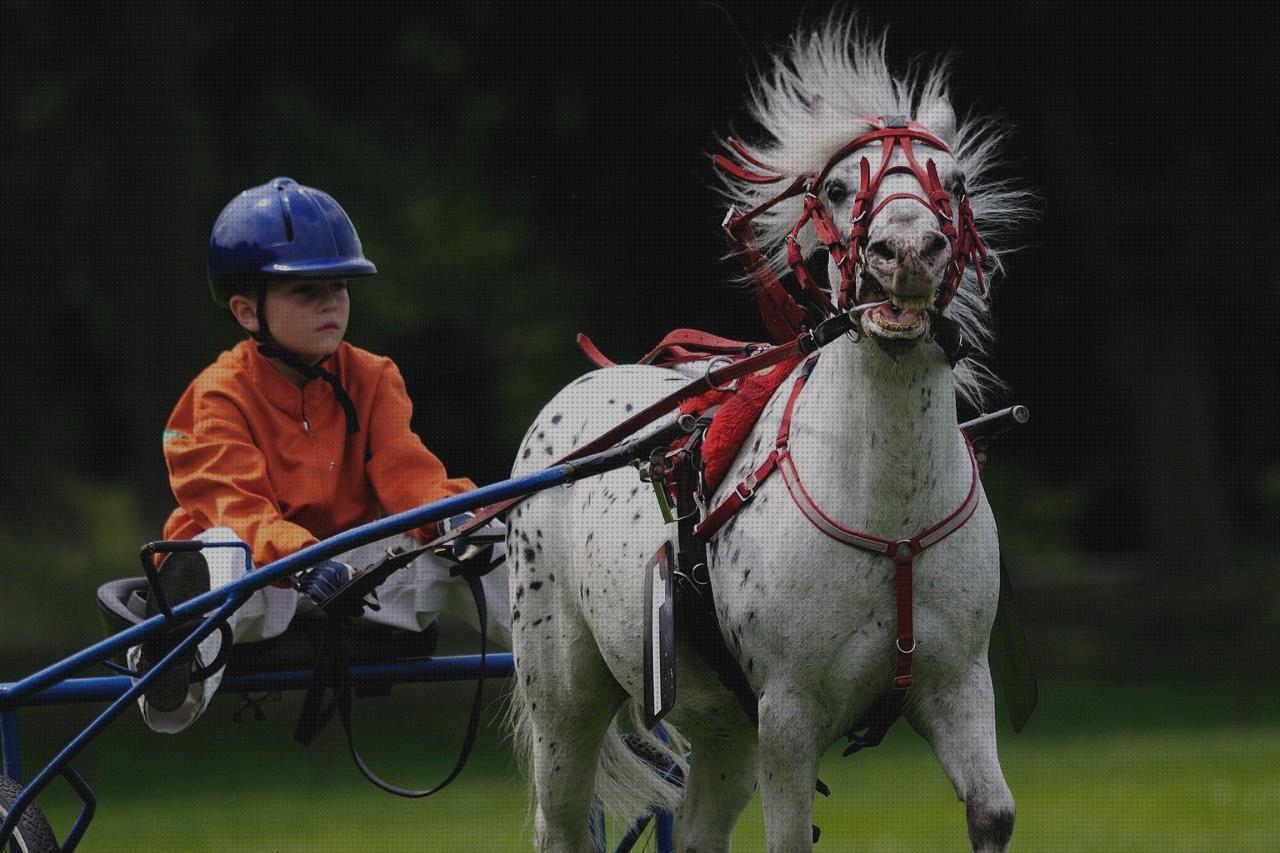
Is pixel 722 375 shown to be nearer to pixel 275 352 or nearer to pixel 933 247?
pixel 933 247

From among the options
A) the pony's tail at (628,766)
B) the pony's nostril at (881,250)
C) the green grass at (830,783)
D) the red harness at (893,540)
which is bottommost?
the green grass at (830,783)

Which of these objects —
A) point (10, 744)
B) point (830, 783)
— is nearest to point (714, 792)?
point (10, 744)

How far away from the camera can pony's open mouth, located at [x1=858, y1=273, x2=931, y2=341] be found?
3.75 meters

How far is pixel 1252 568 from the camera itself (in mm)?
18219

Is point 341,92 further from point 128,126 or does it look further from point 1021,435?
point 1021,435

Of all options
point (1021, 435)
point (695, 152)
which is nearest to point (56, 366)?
point (695, 152)

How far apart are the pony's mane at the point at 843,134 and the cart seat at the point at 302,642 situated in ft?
5.83

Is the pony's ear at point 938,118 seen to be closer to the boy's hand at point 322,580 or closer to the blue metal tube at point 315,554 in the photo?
the blue metal tube at point 315,554

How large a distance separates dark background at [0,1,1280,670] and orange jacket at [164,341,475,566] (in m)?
6.93

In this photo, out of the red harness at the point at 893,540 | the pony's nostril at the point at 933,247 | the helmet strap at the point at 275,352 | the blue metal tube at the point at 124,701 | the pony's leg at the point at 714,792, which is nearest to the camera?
the pony's nostril at the point at 933,247

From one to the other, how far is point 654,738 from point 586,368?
514 inches

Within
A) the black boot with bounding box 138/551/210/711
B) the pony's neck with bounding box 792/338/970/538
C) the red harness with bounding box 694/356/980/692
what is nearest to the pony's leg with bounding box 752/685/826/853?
the red harness with bounding box 694/356/980/692

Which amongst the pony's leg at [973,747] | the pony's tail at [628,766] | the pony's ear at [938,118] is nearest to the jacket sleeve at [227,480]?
the pony's tail at [628,766]

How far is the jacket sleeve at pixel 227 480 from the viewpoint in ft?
Answer: 17.7
